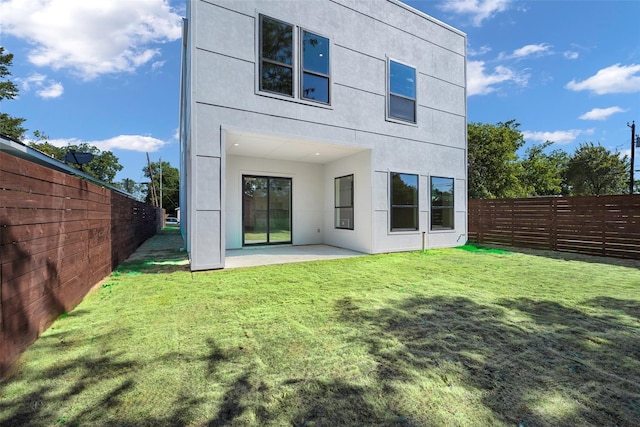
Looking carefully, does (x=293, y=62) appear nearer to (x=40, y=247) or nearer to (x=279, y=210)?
(x=279, y=210)

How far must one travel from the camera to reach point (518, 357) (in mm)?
2250

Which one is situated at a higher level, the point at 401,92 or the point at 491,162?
the point at 401,92

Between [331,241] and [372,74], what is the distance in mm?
5069

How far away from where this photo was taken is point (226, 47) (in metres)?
5.64

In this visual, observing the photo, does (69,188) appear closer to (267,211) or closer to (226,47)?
(226,47)

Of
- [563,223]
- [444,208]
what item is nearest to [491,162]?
[563,223]

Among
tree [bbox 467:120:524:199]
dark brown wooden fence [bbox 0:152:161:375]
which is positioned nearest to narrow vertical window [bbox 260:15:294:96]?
dark brown wooden fence [bbox 0:152:161:375]

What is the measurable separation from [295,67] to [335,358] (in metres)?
6.26

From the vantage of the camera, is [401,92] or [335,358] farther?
[401,92]

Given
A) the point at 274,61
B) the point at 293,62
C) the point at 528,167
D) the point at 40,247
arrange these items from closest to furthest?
the point at 40,247 → the point at 274,61 → the point at 293,62 → the point at 528,167

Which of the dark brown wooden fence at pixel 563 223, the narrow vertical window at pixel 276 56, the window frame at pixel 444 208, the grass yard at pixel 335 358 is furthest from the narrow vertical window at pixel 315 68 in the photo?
the dark brown wooden fence at pixel 563 223

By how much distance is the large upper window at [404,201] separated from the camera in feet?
25.8

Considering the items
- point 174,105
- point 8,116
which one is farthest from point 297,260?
point 8,116

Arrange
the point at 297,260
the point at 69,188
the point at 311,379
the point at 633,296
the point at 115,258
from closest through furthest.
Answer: the point at 311,379 → the point at 69,188 → the point at 633,296 → the point at 115,258 → the point at 297,260
